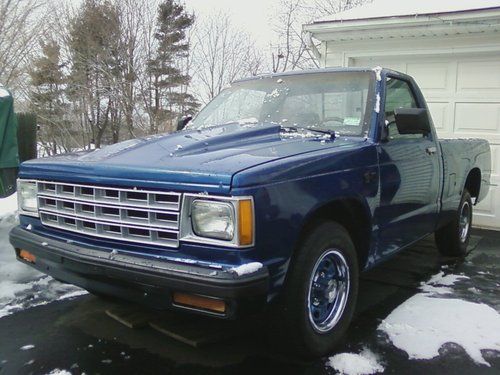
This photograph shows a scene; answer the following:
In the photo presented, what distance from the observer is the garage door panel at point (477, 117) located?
7027 millimetres

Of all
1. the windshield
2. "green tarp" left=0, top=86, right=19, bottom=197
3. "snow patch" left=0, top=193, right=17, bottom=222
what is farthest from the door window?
"snow patch" left=0, top=193, right=17, bottom=222

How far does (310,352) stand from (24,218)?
2.04 m

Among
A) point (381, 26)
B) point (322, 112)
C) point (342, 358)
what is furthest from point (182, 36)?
point (342, 358)

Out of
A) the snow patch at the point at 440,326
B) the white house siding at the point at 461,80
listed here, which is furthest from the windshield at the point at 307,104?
the white house siding at the point at 461,80

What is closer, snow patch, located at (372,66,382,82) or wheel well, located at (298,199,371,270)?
wheel well, located at (298,199,371,270)

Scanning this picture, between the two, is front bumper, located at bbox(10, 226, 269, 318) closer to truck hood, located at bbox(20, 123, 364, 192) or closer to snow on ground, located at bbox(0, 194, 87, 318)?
truck hood, located at bbox(20, 123, 364, 192)

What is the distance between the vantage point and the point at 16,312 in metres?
3.72

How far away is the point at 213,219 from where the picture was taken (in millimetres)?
2391

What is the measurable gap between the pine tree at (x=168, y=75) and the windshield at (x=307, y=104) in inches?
625

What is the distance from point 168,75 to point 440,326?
1879 centimetres

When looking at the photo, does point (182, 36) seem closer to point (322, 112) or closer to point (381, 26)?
point (381, 26)

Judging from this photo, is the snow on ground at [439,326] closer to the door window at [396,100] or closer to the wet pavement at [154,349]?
the wet pavement at [154,349]

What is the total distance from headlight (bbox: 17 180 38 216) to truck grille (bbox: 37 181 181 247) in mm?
84

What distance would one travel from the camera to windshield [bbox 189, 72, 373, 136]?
3691mm
